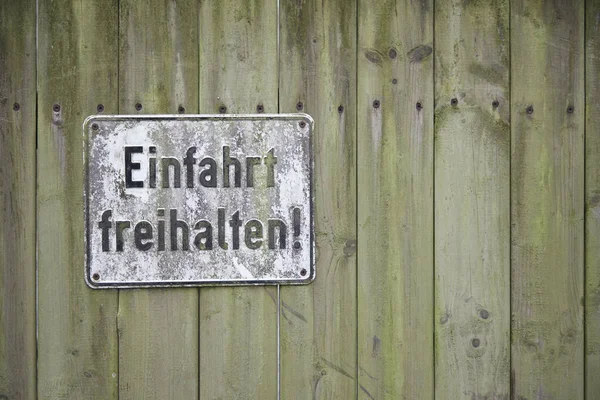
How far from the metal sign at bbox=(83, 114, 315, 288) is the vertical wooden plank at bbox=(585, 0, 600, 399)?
707 millimetres

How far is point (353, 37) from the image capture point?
64.6 inches

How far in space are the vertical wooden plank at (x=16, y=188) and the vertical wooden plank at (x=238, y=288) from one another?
0.42 metres

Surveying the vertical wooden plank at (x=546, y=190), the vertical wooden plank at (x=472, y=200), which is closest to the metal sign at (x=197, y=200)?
the vertical wooden plank at (x=472, y=200)

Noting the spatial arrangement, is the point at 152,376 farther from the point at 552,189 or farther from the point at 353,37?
the point at 552,189

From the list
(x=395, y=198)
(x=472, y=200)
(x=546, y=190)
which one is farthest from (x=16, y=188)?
(x=546, y=190)

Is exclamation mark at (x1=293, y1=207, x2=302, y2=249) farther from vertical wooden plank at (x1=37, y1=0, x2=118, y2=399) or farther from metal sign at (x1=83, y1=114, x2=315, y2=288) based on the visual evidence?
vertical wooden plank at (x1=37, y1=0, x2=118, y2=399)

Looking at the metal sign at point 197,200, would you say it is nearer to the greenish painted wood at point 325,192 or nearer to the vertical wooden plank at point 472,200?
the greenish painted wood at point 325,192

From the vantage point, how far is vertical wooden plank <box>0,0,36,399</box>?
1.59 meters

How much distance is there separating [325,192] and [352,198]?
7 centimetres

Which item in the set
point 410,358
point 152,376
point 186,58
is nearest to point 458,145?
point 410,358

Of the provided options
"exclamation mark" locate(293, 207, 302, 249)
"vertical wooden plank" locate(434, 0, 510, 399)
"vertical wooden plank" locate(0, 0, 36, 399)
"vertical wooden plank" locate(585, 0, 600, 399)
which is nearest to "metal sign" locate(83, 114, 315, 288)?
"exclamation mark" locate(293, 207, 302, 249)

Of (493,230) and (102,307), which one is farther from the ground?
(493,230)

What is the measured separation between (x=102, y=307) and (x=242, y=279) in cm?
35

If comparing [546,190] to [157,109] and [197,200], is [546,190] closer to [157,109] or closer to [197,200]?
[197,200]
